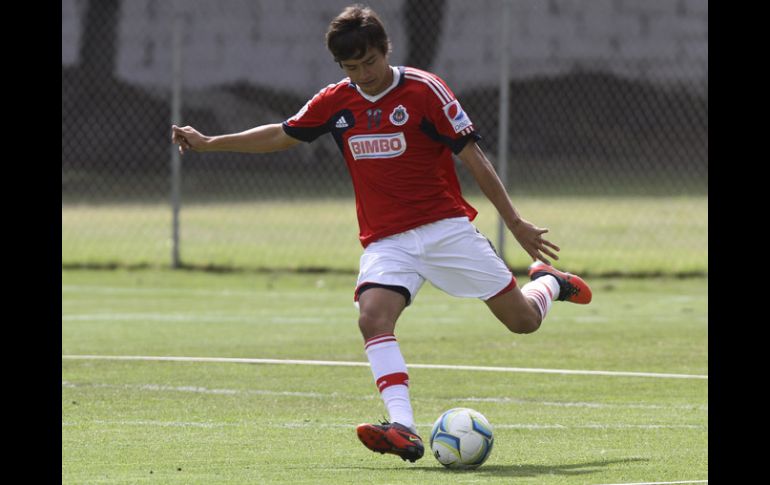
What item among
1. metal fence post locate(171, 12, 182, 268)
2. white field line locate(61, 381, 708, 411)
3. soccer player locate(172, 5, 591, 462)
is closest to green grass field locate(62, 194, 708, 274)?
metal fence post locate(171, 12, 182, 268)

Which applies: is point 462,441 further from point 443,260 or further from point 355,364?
point 355,364

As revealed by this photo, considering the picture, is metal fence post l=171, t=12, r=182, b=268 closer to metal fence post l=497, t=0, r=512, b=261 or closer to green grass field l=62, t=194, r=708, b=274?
green grass field l=62, t=194, r=708, b=274

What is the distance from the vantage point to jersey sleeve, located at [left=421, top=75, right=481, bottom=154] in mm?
7207

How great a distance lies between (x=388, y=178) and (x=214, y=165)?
11011 mm

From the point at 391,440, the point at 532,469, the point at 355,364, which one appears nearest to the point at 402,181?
the point at 391,440

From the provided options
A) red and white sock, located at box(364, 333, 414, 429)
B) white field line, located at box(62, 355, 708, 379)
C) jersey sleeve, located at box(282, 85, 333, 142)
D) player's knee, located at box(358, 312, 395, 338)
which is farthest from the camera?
white field line, located at box(62, 355, 708, 379)

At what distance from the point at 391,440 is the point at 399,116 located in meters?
1.77

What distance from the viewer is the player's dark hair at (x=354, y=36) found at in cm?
697

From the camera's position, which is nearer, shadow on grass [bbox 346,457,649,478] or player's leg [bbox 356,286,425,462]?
shadow on grass [bbox 346,457,649,478]

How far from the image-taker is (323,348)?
10.8 meters

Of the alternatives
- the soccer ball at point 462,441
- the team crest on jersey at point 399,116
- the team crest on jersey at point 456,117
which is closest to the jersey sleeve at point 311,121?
the team crest on jersey at point 399,116

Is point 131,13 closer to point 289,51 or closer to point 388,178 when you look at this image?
point 289,51
